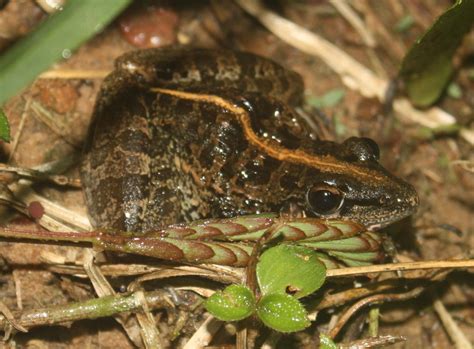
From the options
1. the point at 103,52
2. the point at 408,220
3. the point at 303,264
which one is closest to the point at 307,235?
the point at 303,264

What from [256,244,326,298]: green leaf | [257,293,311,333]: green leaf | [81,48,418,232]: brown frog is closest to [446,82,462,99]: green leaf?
[81,48,418,232]: brown frog

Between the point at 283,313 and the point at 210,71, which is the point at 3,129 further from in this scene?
the point at 283,313

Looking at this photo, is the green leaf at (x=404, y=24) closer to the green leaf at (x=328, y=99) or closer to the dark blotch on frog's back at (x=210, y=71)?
the green leaf at (x=328, y=99)

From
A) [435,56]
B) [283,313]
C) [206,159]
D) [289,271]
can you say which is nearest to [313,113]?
[435,56]

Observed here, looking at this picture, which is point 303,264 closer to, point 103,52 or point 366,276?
point 366,276

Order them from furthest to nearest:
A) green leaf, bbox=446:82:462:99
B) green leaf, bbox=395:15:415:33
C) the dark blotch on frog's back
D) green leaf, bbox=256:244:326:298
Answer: green leaf, bbox=395:15:415:33
green leaf, bbox=446:82:462:99
the dark blotch on frog's back
green leaf, bbox=256:244:326:298

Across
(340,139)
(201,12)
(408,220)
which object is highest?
(201,12)

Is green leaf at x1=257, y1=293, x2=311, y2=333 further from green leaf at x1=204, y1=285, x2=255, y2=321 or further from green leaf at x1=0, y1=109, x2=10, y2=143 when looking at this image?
green leaf at x1=0, y1=109, x2=10, y2=143

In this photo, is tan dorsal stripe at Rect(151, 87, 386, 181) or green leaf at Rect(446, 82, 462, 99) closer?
tan dorsal stripe at Rect(151, 87, 386, 181)
